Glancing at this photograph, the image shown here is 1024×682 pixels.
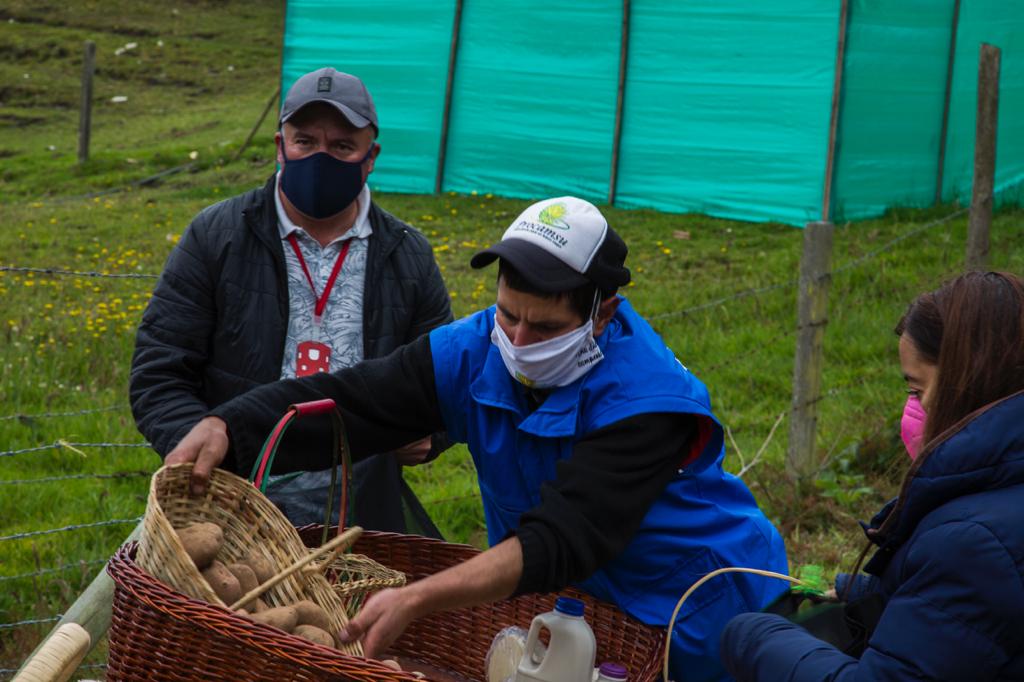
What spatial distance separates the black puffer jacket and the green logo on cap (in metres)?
1.15

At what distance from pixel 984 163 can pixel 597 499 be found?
513 centimetres

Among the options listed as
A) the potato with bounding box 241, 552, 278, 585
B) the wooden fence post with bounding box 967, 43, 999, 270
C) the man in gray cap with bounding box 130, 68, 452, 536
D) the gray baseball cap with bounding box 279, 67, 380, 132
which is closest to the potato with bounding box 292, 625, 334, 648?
the potato with bounding box 241, 552, 278, 585

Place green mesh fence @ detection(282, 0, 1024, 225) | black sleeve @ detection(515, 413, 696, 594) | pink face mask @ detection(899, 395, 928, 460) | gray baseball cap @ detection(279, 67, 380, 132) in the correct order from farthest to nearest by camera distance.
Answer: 1. green mesh fence @ detection(282, 0, 1024, 225)
2. gray baseball cap @ detection(279, 67, 380, 132)
3. pink face mask @ detection(899, 395, 928, 460)
4. black sleeve @ detection(515, 413, 696, 594)

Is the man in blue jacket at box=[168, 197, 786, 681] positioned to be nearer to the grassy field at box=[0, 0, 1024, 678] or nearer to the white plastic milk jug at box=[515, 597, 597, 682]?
the white plastic milk jug at box=[515, 597, 597, 682]

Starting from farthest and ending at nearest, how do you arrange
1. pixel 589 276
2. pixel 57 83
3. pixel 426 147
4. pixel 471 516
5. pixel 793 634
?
1. pixel 57 83
2. pixel 426 147
3. pixel 471 516
4. pixel 589 276
5. pixel 793 634

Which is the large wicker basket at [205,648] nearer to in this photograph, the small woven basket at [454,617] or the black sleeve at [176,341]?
the small woven basket at [454,617]

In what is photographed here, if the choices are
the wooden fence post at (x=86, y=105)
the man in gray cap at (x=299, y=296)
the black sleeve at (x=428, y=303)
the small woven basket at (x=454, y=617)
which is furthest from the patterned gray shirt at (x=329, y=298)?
the wooden fence post at (x=86, y=105)

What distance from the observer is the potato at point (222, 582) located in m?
2.30

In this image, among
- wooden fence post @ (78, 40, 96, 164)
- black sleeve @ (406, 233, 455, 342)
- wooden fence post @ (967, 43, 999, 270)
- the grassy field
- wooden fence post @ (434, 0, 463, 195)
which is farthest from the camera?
wooden fence post @ (78, 40, 96, 164)

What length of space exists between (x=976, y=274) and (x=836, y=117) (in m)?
10.6

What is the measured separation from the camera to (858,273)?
9.34 m

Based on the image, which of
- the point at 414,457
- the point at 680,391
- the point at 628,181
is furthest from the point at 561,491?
the point at 628,181

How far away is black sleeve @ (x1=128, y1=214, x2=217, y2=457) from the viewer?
3.32 meters

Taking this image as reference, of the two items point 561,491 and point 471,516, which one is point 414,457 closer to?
point 561,491
